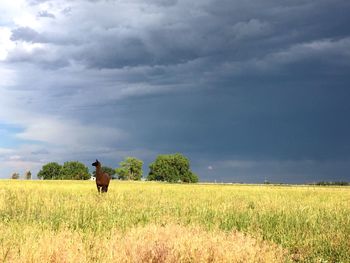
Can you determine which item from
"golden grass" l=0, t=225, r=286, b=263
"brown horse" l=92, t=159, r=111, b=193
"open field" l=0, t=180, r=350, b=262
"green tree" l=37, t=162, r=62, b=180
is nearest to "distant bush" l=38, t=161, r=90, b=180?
"green tree" l=37, t=162, r=62, b=180

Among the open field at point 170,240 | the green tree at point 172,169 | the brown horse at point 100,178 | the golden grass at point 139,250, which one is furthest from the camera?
the green tree at point 172,169

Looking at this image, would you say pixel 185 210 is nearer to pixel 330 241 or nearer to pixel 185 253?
pixel 330 241

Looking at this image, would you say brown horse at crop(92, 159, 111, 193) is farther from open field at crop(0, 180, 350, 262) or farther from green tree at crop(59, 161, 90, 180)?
green tree at crop(59, 161, 90, 180)

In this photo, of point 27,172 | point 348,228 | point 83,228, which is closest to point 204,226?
point 83,228

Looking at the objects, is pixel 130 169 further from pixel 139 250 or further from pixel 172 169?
pixel 139 250

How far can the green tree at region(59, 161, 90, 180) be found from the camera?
138125 millimetres

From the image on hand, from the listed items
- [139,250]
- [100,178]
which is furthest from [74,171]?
[139,250]

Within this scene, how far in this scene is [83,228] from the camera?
48.8ft

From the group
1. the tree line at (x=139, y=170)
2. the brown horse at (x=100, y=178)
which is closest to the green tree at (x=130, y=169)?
the tree line at (x=139, y=170)

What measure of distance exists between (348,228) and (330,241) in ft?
9.93

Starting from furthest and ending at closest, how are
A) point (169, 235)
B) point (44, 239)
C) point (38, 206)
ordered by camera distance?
point (38, 206), point (169, 235), point (44, 239)

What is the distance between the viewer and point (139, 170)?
474 ft

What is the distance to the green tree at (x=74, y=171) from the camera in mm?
138125

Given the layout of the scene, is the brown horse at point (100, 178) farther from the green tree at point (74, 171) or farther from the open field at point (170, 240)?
the green tree at point (74, 171)
